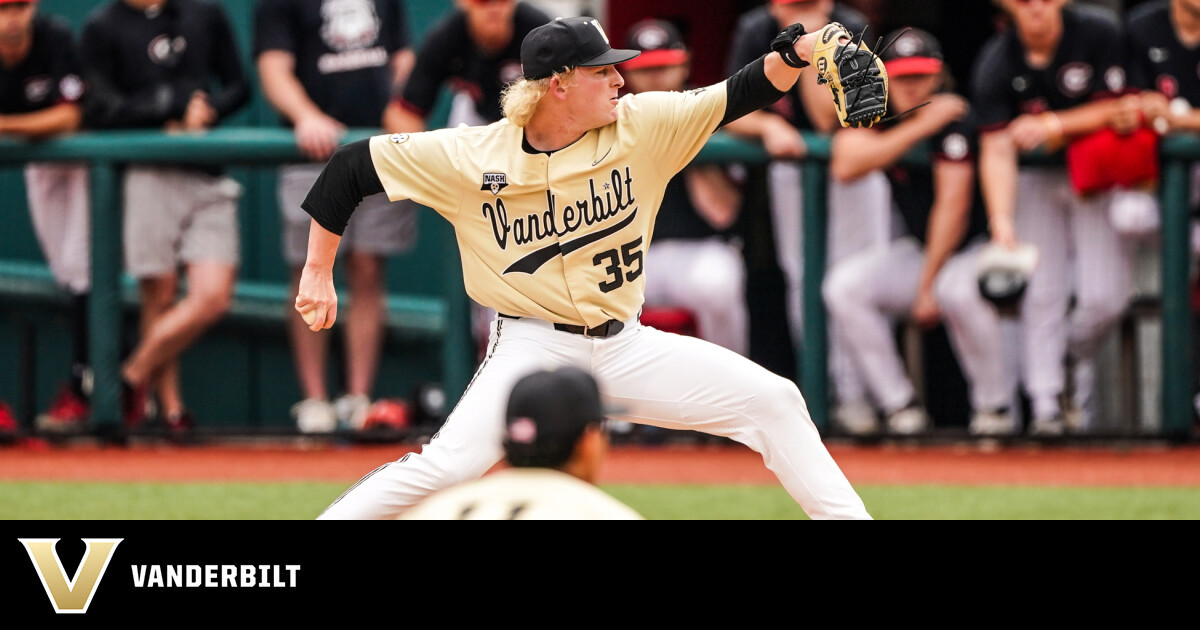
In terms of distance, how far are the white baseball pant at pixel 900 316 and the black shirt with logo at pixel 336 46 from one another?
253 centimetres

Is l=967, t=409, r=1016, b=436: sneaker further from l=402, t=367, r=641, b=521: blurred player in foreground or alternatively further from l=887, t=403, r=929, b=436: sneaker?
l=402, t=367, r=641, b=521: blurred player in foreground

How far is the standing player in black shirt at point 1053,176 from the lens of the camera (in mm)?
7422

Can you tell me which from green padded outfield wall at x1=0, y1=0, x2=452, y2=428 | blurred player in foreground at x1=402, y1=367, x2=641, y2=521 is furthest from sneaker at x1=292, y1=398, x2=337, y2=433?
blurred player in foreground at x1=402, y1=367, x2=641, y2=521

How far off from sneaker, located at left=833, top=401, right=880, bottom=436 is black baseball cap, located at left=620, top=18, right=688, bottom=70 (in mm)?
1882

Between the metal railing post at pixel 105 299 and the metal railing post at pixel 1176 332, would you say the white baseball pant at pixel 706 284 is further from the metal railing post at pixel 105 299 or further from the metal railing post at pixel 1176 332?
the metal railing post at pixel 105 299

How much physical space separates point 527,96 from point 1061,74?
3.88 m

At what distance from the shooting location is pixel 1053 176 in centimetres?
759

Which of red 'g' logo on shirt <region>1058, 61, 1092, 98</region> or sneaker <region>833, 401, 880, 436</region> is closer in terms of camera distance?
red 'g' logo on shirt <region>1058, 61, 1092, 98</region>

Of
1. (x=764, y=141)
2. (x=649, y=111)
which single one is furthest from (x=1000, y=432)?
(x=649, y=111)

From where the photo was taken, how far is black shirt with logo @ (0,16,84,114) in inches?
316

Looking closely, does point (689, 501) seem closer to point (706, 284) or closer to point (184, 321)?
point (706, 284)

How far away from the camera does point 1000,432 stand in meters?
7.60

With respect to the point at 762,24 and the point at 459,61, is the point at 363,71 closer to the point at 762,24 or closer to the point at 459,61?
the point at 459,61
